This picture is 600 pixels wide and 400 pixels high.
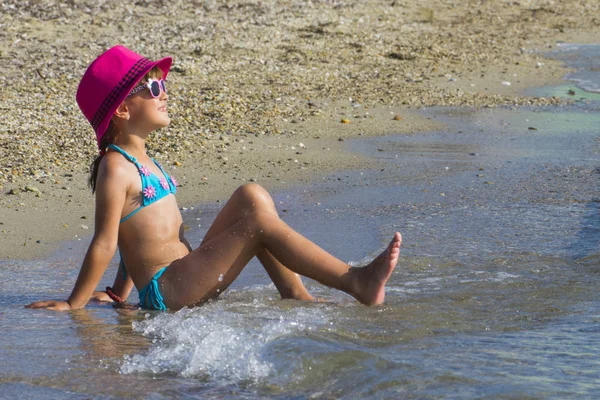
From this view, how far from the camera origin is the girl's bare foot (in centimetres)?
394

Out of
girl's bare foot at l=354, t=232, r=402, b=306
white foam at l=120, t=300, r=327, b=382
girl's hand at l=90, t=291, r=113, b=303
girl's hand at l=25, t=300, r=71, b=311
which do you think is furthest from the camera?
girl's hand at l=90, t=291, r=113, b=303

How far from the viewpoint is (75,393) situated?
3338mm

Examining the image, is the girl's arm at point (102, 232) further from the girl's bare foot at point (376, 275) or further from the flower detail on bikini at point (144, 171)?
the girl's bare foot at point (376, 275)

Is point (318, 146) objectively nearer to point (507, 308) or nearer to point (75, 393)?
point (507, 308)

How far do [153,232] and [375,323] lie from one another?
102 centimetres

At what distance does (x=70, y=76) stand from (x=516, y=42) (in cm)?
709

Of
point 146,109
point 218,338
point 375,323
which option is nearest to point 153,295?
point 218,338

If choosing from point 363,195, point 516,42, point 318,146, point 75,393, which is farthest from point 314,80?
point 75,393

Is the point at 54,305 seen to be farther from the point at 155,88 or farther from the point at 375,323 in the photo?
the point at 375,323

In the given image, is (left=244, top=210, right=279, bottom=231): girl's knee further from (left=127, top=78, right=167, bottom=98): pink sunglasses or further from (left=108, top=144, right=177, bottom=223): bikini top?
(left=127, top=78, right=167, bottom=98): pink sunglasses

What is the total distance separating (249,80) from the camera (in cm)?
970

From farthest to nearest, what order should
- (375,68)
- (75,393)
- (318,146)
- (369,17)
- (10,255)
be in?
(369,17), (375,68), (318,146), (10,255), (75,393)

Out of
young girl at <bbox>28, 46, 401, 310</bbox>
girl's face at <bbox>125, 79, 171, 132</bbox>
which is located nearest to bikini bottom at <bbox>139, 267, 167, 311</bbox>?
young girl at <bbox>28, 46, 401, 310</bbox>

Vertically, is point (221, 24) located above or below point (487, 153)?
above
